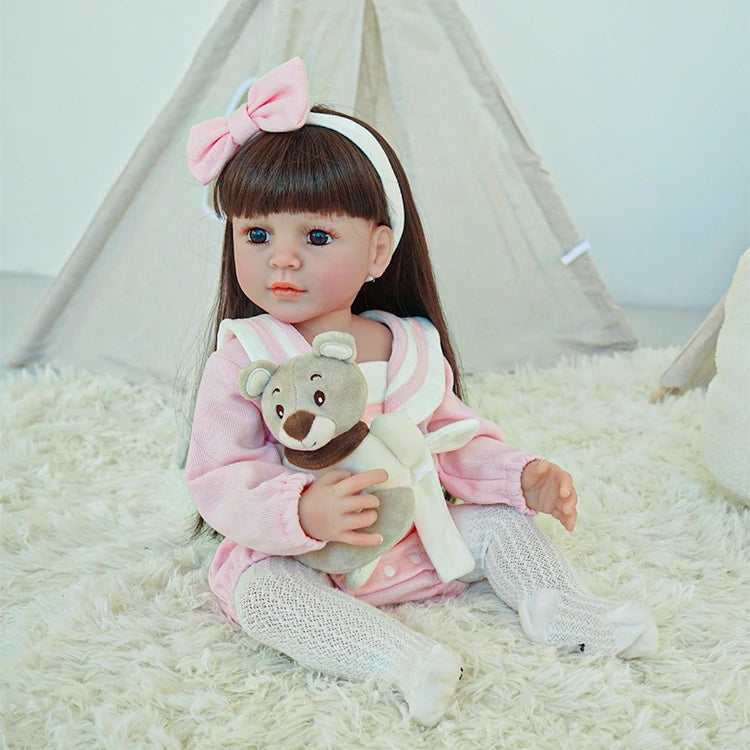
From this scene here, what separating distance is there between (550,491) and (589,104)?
75.1 inches

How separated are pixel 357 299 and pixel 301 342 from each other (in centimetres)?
21

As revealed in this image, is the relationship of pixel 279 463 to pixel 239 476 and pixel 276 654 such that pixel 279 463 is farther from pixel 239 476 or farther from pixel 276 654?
pixel 276 654

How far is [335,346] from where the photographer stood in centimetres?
100

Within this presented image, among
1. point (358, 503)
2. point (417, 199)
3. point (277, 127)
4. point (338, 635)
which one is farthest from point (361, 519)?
point (417, 199)

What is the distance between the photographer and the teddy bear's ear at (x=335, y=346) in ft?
3.29

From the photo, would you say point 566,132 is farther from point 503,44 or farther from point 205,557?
point 205,557

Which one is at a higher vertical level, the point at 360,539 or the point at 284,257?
the point at 284,257

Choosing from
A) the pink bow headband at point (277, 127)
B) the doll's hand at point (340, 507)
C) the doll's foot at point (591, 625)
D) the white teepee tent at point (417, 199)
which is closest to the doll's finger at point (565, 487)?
the doll's foot at point (591, 625)

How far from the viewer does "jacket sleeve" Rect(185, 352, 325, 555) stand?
3.29 ft

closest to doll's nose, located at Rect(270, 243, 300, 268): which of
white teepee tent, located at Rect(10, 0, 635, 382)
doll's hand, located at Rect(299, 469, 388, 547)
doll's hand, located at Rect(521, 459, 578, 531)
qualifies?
doll's hand, located at Rect(299, 469, 388, 547)

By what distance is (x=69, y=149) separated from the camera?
3.02 meters

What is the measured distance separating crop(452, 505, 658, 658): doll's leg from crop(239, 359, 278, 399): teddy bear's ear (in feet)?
1.06

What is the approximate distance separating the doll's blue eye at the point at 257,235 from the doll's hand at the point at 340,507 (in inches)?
11.0

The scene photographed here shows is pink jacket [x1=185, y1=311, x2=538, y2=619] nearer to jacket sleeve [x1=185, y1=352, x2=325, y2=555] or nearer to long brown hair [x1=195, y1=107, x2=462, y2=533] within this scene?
jacket sleeve [x1=185, y1=352, x2=325, y2=555]
